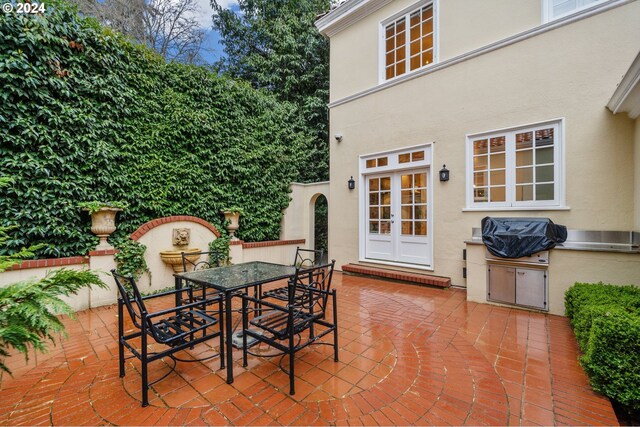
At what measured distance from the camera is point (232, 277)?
3213mm

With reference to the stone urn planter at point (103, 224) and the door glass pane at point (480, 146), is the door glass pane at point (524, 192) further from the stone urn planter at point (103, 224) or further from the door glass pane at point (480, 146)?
the stone urn planter at point (103, 224)

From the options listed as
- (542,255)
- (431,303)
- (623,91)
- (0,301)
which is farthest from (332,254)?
(0,301)

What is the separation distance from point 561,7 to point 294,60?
7783mm

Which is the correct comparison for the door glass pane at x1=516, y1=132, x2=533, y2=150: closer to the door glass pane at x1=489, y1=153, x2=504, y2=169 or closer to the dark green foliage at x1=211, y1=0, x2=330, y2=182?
the door glass pane at x1=489, y1=153, x2=504, y2=169

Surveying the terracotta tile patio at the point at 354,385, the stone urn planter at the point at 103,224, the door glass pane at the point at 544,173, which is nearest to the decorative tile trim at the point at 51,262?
the stone urn planter at the point at 103,224

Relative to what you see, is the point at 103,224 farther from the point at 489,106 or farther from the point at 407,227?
the point at 489,106

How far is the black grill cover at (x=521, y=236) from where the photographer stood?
13.1ft

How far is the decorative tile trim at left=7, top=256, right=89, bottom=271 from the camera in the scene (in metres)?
3.84

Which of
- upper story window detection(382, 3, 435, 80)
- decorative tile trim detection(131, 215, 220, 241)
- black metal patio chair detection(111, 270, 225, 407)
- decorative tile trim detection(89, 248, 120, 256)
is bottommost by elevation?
black metal patio chair detection(111, 270, 225, 407)

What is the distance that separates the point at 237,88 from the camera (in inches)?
268

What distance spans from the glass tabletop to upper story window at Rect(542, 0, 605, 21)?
18.4 feet

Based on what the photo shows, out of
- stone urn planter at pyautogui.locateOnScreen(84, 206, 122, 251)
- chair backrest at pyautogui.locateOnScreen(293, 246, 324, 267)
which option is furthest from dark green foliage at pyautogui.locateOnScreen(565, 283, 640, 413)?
stone urn planter at pyautogui.locateOnScreen(84, 206, 122, 251)

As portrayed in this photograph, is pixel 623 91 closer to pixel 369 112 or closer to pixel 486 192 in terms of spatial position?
pixel 486 192

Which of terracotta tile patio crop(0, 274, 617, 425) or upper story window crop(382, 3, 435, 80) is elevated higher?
upper story window crop(382, 3, 435, 80)
